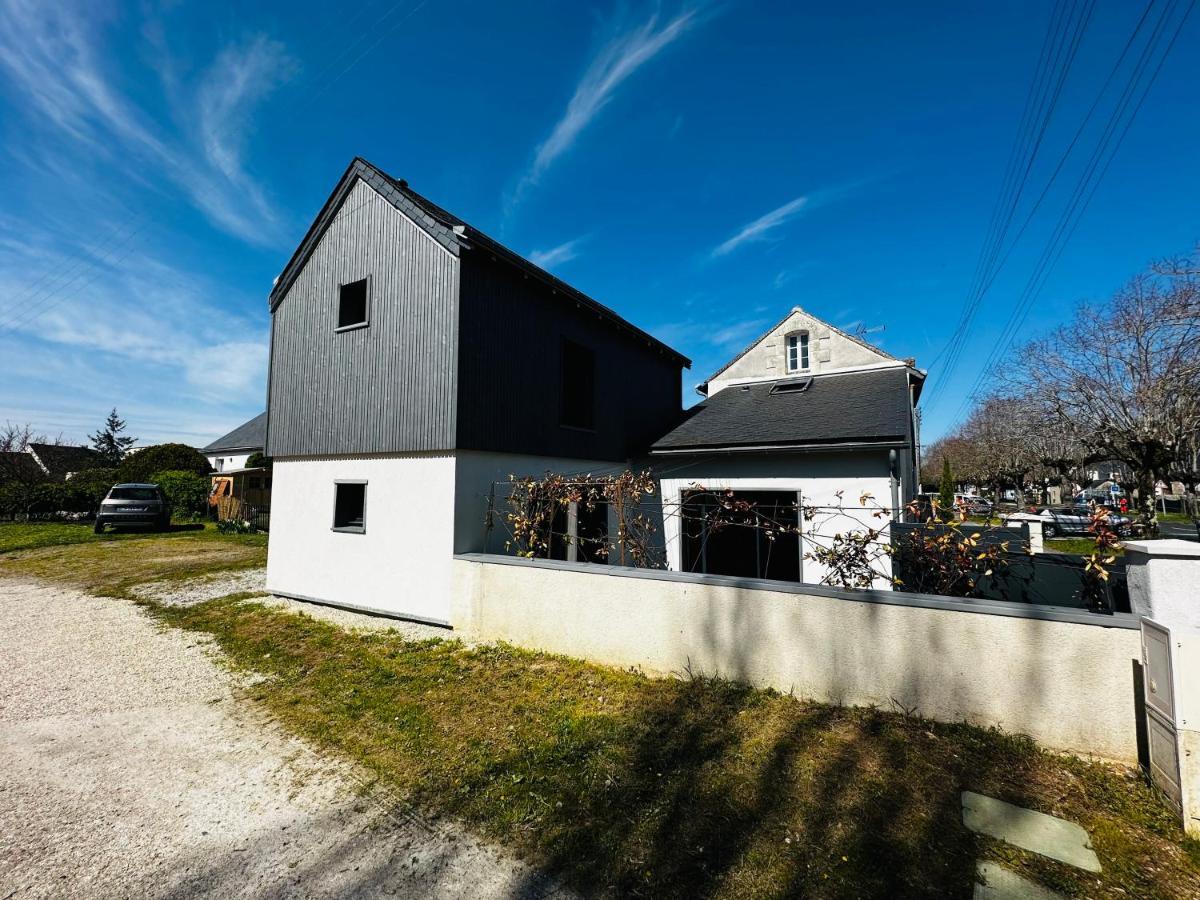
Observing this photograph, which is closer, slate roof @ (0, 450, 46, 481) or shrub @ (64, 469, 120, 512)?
shrub @ (64, 469, 120, 512)

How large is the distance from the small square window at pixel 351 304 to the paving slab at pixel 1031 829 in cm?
871

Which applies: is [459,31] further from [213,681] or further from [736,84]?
[213,681]

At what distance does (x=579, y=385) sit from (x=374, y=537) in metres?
4.52

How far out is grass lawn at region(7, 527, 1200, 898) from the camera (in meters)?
2.29

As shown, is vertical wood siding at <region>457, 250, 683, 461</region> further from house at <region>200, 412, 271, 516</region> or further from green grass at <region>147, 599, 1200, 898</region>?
house at <region>200, 412, 271, 516</region>

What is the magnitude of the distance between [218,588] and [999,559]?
37.5 feet

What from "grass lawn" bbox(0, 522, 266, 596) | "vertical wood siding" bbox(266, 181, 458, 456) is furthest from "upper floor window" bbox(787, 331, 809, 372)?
"grass lawn" bbox(0, 522, 266, 596)

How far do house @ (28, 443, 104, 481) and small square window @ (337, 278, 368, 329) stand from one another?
3262cm

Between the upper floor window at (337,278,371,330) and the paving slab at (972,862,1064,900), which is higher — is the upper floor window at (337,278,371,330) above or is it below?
above

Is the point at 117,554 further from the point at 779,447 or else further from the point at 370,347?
the point at 779,447

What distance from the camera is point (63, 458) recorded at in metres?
30.9

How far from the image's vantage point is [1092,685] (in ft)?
10.3

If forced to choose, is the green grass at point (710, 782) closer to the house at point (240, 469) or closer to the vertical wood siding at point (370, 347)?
the vertical wood siding at point (370, 347)

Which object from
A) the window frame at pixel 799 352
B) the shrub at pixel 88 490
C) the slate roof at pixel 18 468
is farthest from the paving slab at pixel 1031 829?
the slate roof at pixel 18 468
